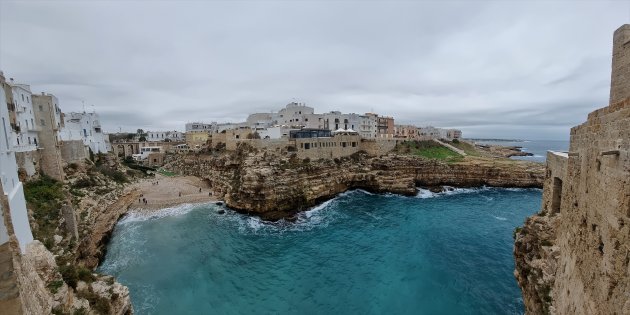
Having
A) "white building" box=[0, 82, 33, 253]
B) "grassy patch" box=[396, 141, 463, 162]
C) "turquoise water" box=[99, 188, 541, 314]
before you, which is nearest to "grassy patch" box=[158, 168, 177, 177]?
"turquoise water" box=[99, 188, 541, 314]

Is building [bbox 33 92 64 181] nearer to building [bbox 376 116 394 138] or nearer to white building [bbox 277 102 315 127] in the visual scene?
white building [bbox 277 102 315 127]

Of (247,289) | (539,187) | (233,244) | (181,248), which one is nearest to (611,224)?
(247,289)

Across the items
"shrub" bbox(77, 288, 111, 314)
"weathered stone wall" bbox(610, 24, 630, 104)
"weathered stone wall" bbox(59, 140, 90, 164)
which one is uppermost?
"weathered stone wall" bbox(610, 24, 630, 104)

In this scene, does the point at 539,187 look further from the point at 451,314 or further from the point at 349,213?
the point at 451,314

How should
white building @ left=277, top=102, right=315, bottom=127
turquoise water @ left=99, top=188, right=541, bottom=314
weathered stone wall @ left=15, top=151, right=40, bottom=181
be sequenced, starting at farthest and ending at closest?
white building @ left=277, top=102, right=315, bottom=127
weathered stone wall @ left=15, top=151, right=40, bottom=181
turquoise water @ left=99, top=188, right=541, bottom=314

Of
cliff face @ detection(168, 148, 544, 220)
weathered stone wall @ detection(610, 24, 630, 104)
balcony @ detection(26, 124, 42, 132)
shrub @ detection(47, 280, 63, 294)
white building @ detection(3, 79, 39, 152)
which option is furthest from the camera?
cliff face @ detection(168, 148, 544, 220)

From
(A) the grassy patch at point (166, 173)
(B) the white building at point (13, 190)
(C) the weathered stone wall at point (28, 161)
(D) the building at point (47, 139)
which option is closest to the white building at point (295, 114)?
(A) the grassy patch at point (166, 173)
